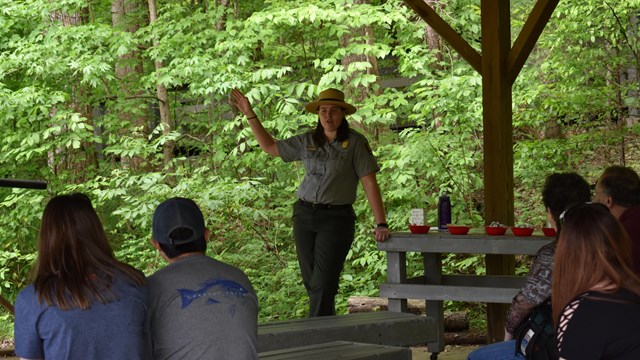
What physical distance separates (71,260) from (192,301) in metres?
0.35

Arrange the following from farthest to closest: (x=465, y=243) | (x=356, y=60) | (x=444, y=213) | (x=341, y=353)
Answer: (x=356, y=60) → (x=444, y=213) → (x=465, y=243) → (x=341, y=353)

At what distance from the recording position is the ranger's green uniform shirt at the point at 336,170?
578 centimetres

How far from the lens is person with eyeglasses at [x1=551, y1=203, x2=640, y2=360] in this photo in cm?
260

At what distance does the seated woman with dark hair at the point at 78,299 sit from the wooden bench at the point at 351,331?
1.50 m

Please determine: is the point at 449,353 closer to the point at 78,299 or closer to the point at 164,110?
the point at 78,299

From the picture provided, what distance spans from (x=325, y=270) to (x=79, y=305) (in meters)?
3.01

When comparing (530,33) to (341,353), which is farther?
(530,33)

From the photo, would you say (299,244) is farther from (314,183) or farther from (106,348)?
(106,348)

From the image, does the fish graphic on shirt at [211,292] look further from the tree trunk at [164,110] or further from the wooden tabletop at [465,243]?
the tree trunk at [164,110]

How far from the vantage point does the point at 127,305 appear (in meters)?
2.89

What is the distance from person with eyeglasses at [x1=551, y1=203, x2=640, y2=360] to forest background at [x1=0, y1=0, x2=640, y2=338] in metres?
6.06

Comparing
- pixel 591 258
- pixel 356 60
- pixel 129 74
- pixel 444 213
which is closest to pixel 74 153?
pixel 129 74

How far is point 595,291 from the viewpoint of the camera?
2.69m

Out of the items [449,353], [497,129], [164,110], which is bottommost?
[449,353]
